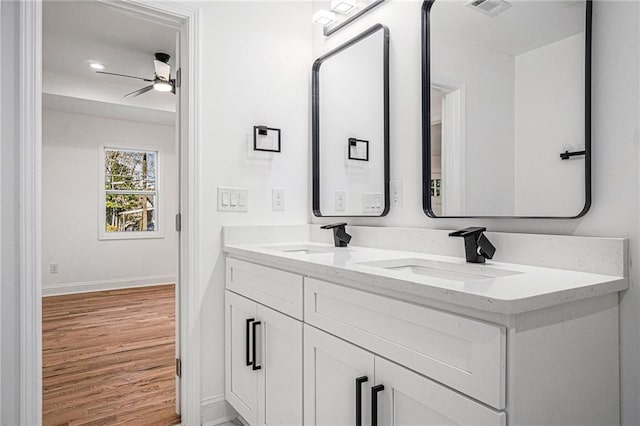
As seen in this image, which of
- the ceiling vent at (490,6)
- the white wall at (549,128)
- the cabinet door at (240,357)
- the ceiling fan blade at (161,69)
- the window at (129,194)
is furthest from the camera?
the window at (129,194)

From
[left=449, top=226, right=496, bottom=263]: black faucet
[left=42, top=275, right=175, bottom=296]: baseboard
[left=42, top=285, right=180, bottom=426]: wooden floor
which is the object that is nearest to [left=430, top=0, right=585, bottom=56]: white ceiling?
[left=449, top=226, right=496, bottom=263]: black faucet

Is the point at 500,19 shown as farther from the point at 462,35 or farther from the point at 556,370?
the point at 556,370

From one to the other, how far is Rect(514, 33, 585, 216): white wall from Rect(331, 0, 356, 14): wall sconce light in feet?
3.15

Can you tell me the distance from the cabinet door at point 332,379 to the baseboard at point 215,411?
30.2 inches

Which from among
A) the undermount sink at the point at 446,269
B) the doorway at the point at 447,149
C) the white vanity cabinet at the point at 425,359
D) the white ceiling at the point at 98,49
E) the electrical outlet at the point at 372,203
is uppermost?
the white ceiling at the point at 98,49

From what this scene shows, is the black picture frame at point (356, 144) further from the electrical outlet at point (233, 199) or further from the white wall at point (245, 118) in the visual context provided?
the electrical outlet at point (233, 199)

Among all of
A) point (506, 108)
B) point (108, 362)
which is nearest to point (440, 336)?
point (506, 108)

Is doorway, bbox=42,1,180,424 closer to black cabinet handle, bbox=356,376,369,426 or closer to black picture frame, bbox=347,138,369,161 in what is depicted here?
black picture frame, bbox=347,138,369,161

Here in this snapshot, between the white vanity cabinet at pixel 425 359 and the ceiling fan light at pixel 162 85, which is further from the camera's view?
the ceiling fan light at pixel 162 85

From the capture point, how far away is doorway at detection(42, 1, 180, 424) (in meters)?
2.40

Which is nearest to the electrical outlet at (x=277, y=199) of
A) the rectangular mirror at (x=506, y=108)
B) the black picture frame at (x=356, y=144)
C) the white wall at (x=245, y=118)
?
the white wall at (x=245, y=118)

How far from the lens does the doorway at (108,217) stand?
240cm

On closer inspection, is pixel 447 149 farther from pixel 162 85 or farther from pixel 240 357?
pixel 162 85

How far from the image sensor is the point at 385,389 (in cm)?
105
